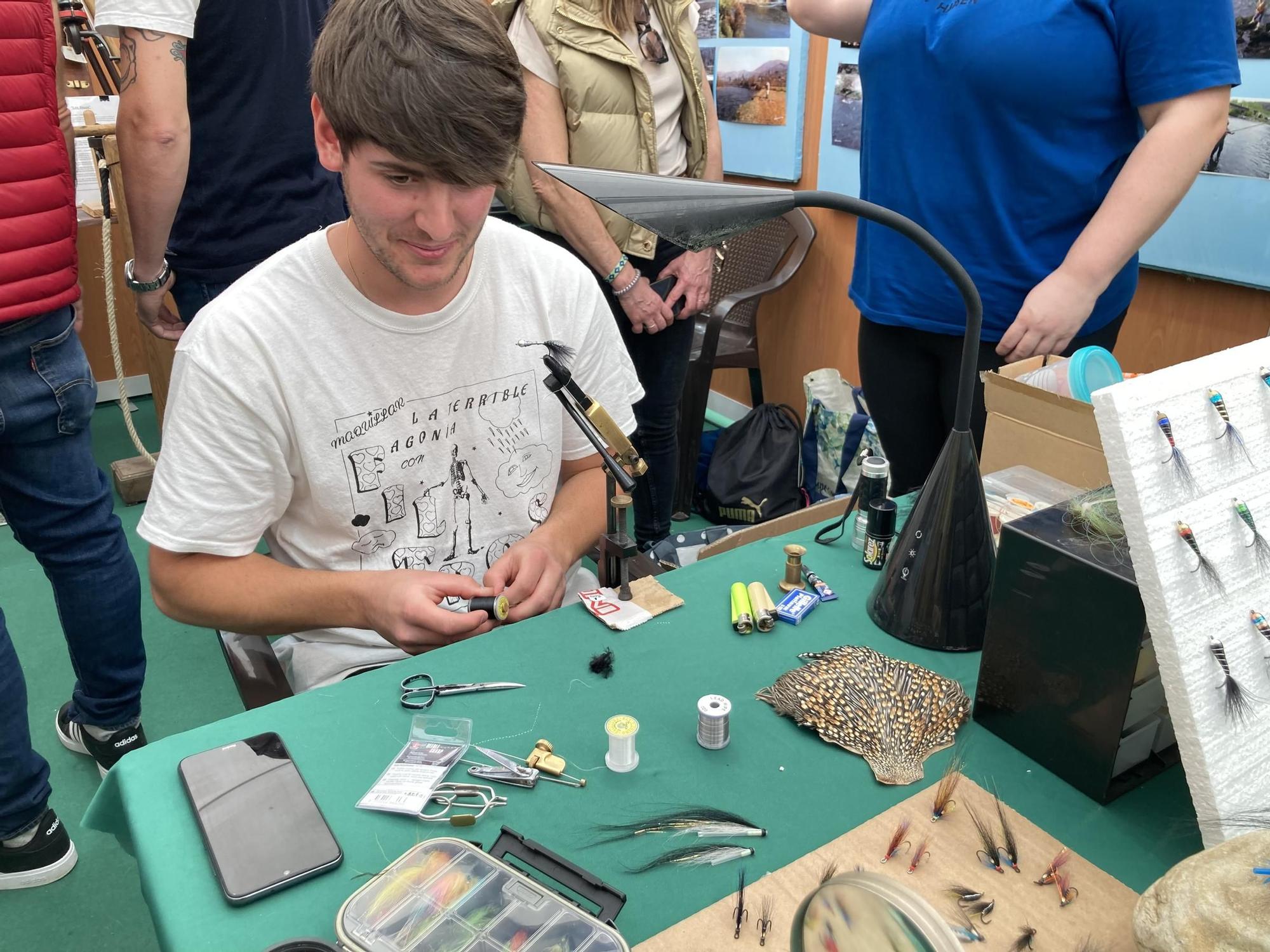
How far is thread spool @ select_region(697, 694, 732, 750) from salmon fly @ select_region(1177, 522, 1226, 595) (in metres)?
0.43

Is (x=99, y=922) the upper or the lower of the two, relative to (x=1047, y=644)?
lower

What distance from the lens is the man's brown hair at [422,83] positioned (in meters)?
1.00

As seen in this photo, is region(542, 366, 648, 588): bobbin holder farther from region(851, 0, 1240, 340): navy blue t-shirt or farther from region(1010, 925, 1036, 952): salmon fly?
region(851, 0, 1240, 340): navy blue t-shirt

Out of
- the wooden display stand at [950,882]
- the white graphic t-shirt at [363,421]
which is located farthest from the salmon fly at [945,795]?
the white graphic t-shirt at [363,421]

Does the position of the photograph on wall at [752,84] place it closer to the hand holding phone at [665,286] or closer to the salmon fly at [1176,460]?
the hand holding phone at [665,286]

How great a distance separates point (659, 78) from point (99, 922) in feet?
6.83

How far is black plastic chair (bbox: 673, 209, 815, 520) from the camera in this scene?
313cm

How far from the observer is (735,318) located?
11.6 feet

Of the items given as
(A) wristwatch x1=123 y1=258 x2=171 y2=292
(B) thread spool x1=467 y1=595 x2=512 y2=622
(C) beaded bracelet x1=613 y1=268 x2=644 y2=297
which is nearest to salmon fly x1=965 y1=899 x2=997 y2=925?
(B) thread spool x1=467 y1=595 x2=512 y2=622

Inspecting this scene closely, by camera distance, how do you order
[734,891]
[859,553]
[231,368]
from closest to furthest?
[734,891] → [231,368] → [859,553]

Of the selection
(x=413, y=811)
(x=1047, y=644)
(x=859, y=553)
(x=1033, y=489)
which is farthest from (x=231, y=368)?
(x=1033, y=489)

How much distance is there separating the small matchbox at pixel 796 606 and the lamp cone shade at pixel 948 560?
0.11m

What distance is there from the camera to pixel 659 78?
215cm

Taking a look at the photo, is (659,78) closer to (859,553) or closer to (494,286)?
(494,286)
